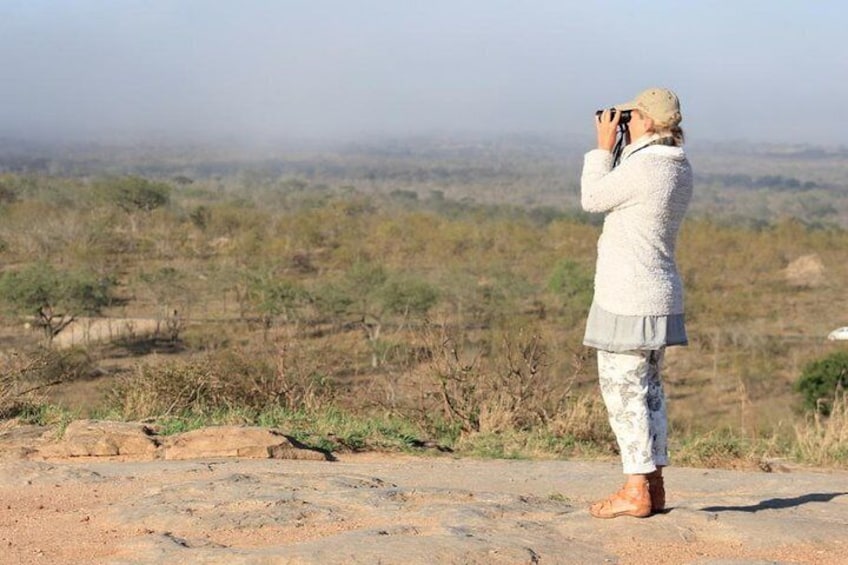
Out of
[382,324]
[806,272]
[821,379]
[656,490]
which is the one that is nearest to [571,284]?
[382,324]

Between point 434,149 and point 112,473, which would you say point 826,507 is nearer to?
point 112,473

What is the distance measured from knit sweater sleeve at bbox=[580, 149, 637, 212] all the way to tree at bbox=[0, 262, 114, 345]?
78.1ft

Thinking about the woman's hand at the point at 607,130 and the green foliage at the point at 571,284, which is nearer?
the woman's hand at the point at 607,130

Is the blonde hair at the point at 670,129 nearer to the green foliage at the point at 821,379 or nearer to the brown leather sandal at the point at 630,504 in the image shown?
the brown leather sandal at the point at 630,504

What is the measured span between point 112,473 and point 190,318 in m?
25.2

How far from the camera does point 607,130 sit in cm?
430

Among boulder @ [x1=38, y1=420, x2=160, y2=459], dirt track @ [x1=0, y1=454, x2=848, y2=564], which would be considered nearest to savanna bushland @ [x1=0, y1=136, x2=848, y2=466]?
boulder @ [x1=38, y1=420, x2=160, y2=459]

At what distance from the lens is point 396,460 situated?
6688mm

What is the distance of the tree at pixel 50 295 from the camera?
1077 inches

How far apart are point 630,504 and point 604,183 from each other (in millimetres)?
1191

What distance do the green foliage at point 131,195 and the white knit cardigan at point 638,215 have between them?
138ft

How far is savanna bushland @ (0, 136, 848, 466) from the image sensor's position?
780 centimetres

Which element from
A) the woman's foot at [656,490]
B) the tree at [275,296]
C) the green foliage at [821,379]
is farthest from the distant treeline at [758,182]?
the woman's foot at [656,490]

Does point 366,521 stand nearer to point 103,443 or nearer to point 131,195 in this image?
point 103,443
